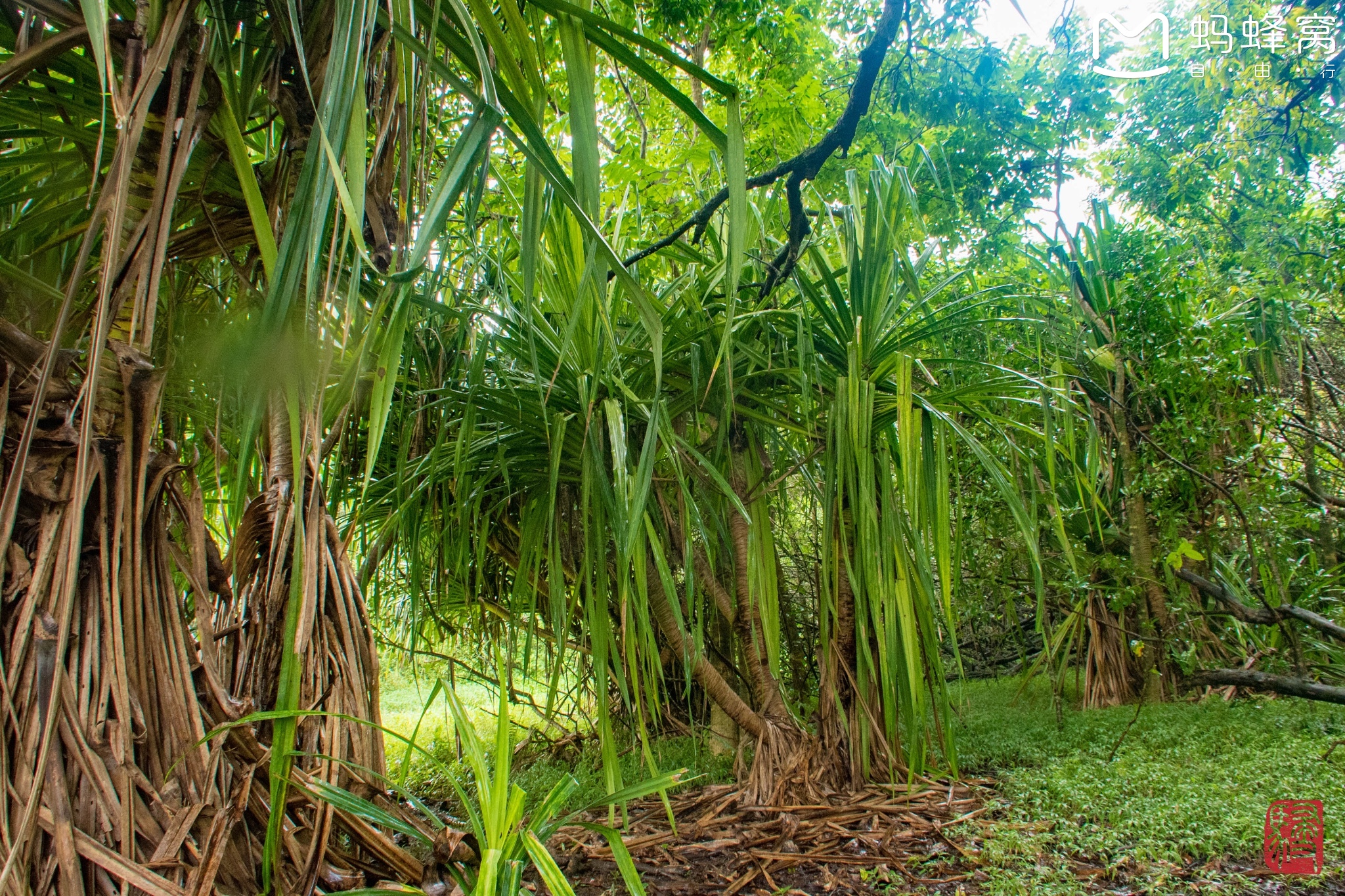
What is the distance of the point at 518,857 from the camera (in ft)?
3.04

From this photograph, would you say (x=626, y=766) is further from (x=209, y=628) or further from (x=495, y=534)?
(x=209, y=628)

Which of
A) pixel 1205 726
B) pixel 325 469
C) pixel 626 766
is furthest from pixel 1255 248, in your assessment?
pixel 325 469

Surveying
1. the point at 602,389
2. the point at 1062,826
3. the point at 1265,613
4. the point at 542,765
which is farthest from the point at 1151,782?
the point at 542,765

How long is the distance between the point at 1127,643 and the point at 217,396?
2.78m

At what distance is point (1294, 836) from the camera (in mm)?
1240

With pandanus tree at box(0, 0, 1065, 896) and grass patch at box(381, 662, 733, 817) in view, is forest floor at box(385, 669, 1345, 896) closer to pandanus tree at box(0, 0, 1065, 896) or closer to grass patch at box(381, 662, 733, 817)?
grass patch at box(381, 662, 733, 817)

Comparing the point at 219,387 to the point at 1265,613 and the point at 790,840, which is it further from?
the point at 1265,613

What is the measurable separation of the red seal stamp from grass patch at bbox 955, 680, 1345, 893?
0.02 m

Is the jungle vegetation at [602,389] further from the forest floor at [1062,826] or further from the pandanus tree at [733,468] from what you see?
the forest floor at [1062,826]

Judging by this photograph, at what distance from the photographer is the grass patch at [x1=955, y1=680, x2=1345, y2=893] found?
1258mm

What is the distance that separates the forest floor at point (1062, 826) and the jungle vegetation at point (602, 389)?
0.48 feet

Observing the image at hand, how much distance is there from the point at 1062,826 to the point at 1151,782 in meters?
0.31

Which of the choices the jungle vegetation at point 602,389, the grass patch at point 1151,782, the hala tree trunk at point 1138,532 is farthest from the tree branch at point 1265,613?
the grass patch at point 1151,782

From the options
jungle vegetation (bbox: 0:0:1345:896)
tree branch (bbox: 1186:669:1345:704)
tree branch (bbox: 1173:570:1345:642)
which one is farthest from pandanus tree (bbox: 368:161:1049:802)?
tree branch (bbox: 1173:570:1345:642)
